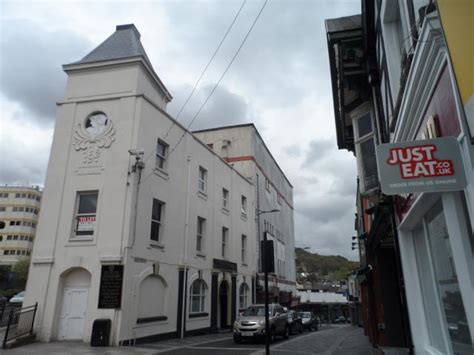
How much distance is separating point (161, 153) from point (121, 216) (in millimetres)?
4465

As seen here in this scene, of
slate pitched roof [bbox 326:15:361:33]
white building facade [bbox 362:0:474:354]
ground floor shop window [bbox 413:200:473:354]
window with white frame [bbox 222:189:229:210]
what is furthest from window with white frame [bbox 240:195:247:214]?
ground floor shop window [bbox 413:200:473:354]

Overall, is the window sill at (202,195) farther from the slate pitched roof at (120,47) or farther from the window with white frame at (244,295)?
the window with white frame at (244,295)

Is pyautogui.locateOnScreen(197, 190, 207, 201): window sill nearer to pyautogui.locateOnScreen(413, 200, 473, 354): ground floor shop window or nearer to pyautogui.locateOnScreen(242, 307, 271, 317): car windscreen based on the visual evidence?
pyautogui.locateOnScreen(242, 307, 271, 317): car windscreen

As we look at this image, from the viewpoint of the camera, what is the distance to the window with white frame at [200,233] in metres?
21.5

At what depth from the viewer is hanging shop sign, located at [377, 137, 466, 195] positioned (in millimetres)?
3482

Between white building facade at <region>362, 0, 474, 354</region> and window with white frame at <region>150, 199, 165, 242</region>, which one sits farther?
window with white frame at <region>150, 199, 165, 242</region>

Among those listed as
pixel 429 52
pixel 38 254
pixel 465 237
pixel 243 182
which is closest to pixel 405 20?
pixel 429 52

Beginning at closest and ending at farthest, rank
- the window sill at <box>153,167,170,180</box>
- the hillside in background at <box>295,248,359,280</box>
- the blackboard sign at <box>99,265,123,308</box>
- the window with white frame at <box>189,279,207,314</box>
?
the blackboard sign at <box>99,265,123,308</box> < the window sill at <box>153,167,170,180</box> < the window with white frame at <box>189,279,207,314</box> < the hillside in background at <box>295,248,359,280</box>

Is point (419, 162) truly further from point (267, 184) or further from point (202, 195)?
point (267, 184)

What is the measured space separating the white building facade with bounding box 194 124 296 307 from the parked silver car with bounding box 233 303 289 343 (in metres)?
8.44

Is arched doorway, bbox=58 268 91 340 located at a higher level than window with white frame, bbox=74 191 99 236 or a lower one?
lower

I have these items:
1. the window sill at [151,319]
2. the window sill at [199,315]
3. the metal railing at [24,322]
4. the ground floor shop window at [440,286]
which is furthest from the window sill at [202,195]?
the ground floor shop window at [440,286]

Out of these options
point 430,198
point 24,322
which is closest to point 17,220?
point 24,322

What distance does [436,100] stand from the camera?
4020 millimetres
